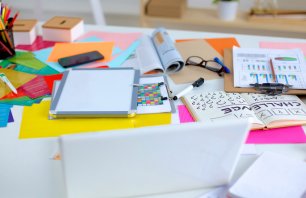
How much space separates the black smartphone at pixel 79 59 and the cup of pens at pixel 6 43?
0.18 meters

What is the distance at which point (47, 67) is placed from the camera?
4.20ft

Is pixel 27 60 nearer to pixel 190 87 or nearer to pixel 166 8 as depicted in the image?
pixel 190 87

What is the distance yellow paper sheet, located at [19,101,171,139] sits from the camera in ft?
3.13

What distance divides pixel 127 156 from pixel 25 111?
0.48 m

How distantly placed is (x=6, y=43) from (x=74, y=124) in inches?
20.3

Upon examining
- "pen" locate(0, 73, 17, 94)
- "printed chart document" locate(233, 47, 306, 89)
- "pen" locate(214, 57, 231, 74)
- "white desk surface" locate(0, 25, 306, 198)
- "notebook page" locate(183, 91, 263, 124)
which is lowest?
"white desk surface" locate(0, 25, 306, 198)

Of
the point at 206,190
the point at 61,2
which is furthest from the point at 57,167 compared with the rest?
the point at 61,2

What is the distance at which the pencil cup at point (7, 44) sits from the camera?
1.28 meters

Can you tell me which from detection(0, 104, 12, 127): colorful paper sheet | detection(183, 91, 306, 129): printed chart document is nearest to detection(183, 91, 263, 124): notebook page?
detection(183, 91, 306, 129): printed chart document

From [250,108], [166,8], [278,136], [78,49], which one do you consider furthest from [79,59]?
[166,8]

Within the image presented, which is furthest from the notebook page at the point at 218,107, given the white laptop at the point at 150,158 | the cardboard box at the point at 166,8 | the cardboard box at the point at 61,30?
the cardboard box at the point at 166,8

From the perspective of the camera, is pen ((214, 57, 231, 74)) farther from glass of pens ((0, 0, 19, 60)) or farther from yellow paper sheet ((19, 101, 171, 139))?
glass of pens ((0, 0, 19, 60))

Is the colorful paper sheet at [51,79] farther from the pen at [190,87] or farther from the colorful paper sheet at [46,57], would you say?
the pen at [190,87]

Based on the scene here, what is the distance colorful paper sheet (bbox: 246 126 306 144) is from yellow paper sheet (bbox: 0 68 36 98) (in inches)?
27.4
